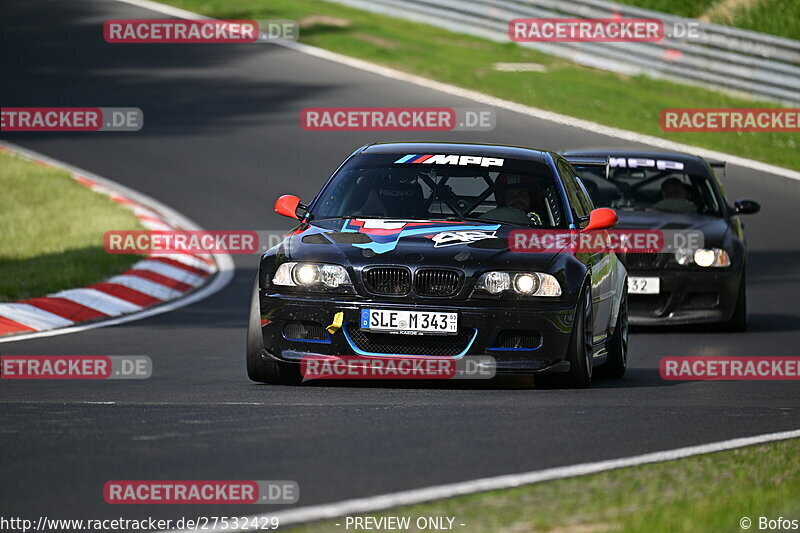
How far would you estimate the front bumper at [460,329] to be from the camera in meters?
8.84

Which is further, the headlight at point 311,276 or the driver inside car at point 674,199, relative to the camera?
the driver inside car at point 674,199

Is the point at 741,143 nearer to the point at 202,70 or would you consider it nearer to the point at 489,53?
the point at 489,53

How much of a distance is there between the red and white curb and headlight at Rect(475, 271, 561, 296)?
15.0 feet

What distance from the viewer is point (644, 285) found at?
13578 millimetres

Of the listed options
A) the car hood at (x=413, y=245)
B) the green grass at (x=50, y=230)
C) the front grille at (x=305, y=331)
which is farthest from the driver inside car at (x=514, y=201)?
the green grass at (x=50, y=230)

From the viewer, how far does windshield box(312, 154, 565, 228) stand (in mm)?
9812

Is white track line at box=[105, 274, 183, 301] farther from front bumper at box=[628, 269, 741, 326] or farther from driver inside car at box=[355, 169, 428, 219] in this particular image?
driver inside car at box=[355, 169, 428, 219]

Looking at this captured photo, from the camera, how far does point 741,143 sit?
24.4 m

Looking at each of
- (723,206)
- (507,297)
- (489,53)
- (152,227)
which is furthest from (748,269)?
(489,53)
